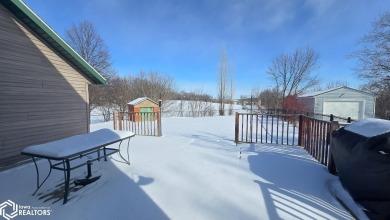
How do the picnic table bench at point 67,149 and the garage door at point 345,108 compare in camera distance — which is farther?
the garage door at point 345,108

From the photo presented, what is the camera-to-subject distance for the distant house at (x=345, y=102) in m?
15.7

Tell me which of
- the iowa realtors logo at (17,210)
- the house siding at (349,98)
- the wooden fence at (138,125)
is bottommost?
the iowa realtors logo at (17,210)

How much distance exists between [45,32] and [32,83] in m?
1.25

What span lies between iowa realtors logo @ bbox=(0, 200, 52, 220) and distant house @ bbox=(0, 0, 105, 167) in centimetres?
207

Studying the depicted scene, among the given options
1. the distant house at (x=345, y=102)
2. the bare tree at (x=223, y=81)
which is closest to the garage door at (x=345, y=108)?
the distant house at (x=345, y=102)

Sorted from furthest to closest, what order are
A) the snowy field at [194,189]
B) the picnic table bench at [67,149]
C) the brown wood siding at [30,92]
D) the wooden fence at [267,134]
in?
1. the wooden fence at [267,134]
2. the brown wood siding at [30,92]
3. the picnic table bench at [67,149]
4. the snowy field at [194,189]

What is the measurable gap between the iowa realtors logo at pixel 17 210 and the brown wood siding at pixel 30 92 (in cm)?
207

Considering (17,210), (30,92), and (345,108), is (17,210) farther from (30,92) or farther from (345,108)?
(345,108)

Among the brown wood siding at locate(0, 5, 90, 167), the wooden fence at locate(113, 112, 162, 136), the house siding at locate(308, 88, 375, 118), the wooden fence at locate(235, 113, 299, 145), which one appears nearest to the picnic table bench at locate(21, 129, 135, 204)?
the brown wood siding at locate(0, 5, 90, 167)

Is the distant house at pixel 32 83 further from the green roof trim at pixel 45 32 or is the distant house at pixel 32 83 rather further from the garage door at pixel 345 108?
the garage door at pixel 345 108

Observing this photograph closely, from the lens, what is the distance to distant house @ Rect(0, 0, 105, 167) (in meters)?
4.02

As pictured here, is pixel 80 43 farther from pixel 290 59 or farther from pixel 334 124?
pixel 290 59

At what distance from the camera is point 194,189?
2896 millimetres

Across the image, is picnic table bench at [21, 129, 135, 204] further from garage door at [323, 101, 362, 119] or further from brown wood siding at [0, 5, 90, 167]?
garage door at [323, 101, 362, 119]
